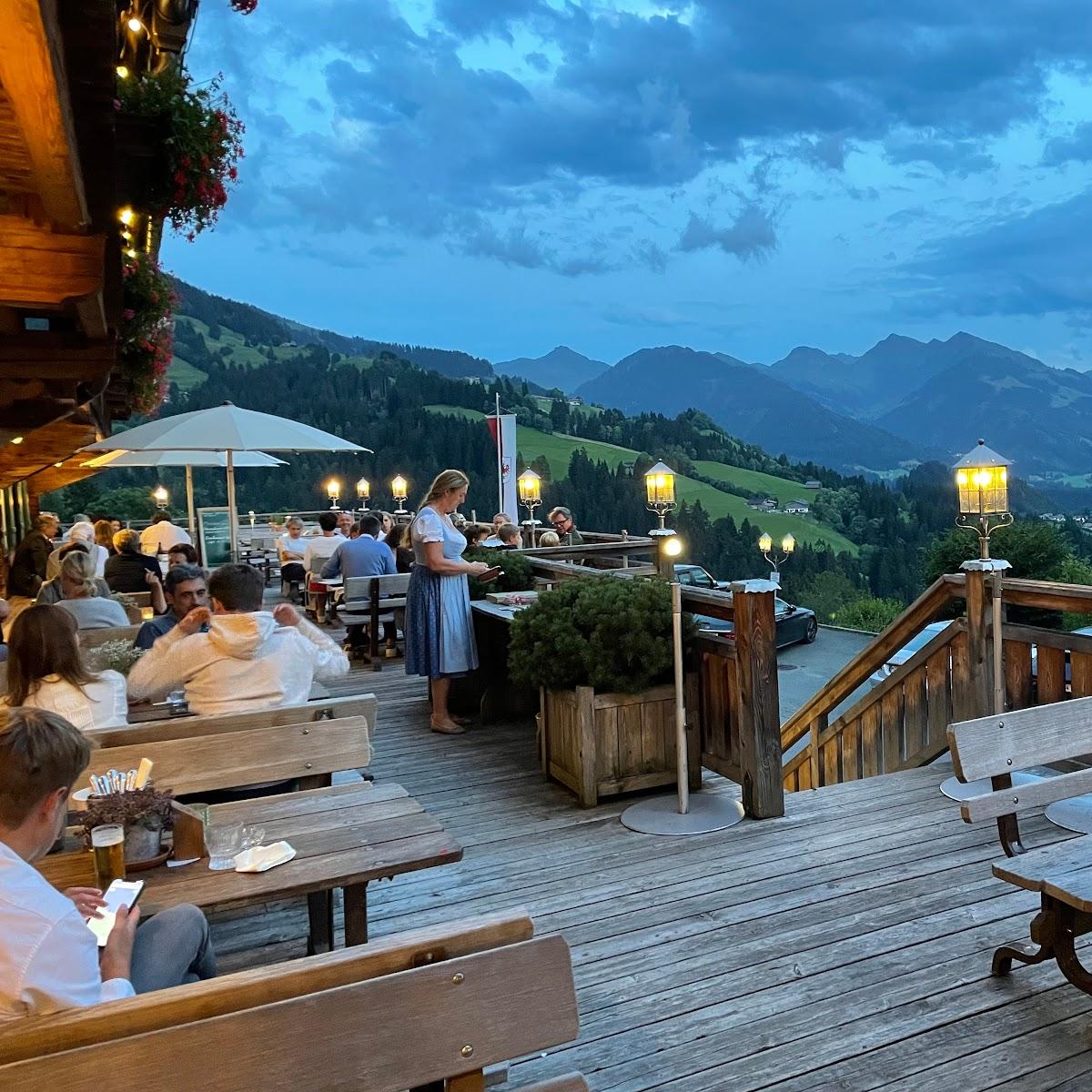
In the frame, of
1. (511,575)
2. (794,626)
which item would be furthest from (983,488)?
(794,626)

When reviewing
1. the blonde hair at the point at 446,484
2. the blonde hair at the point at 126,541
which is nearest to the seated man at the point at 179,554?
the blonde hair at the point at 126,541

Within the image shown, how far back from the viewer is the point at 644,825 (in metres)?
4.35

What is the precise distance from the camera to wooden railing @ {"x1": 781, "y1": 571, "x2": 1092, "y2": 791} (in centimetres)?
451

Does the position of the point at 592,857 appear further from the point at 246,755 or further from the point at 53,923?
the point at 53,923

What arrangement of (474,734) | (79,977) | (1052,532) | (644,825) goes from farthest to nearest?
(1052,532)
(474,734)
(644,825)
(79,977)

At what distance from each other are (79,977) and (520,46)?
228m

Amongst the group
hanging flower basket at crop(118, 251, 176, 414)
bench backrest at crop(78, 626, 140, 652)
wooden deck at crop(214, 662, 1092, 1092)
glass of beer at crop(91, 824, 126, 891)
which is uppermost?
hanging flower basket at crop(118, 251, 176, 414)

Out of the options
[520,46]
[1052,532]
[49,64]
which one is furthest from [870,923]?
[520,46]

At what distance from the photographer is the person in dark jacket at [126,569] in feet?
27.8

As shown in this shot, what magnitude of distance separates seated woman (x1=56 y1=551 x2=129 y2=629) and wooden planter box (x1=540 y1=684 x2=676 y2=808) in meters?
2.98

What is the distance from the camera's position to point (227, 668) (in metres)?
3.59

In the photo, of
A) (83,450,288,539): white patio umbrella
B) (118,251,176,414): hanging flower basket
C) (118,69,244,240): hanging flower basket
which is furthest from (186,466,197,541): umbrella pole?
(118,69,244,240): hanging flower basket

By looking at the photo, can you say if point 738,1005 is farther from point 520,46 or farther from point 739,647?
point 520,46

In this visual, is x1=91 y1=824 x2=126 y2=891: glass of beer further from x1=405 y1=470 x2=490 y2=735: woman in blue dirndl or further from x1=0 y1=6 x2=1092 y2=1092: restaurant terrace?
x1=405 y1=470 x2=490 y2=735: woman in blue dirndl
